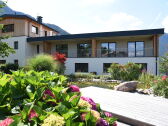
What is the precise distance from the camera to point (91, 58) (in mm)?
21500

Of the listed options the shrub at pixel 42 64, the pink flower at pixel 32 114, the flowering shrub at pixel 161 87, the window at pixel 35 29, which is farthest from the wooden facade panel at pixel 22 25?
the pink flower at pixel 32 114

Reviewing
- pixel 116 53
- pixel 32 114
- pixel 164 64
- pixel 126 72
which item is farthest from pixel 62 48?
pixel 32 114

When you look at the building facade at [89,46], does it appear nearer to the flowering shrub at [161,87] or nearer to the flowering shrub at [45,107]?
the flowering shrub at [161,87]

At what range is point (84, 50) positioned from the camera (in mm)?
23422

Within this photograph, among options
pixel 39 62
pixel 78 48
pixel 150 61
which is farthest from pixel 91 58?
pixel 39 62

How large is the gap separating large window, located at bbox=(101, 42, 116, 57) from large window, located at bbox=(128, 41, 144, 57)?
185 cm

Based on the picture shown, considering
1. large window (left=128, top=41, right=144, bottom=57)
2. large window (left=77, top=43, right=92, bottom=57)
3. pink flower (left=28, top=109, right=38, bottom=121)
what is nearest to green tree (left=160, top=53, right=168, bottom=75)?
pink flower (left=28, top=109, right=38, bottom=121)

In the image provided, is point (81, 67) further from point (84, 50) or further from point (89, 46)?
point (89, 46)

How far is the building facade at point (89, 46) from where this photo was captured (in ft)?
64.4

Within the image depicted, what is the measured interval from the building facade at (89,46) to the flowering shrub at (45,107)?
58.6 ft

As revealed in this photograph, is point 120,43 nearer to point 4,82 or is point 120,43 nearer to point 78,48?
point 78,48

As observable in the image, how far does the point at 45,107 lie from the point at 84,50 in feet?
71.6

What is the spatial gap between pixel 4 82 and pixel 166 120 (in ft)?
10.4

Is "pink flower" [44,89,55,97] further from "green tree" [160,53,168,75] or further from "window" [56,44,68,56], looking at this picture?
"window" [56,44,68,56]
